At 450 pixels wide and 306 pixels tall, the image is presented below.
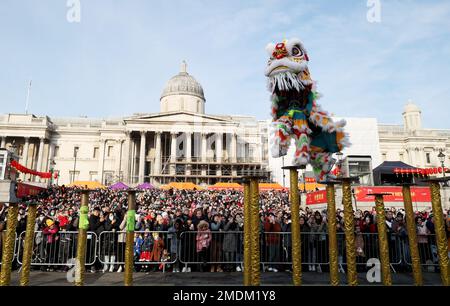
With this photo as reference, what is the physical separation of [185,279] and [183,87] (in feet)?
179

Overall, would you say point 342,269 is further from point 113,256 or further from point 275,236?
point 113,256

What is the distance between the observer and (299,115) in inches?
314

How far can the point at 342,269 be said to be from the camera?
7715 mm

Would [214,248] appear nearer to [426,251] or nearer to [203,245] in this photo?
[203,245]

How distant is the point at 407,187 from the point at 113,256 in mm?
6616

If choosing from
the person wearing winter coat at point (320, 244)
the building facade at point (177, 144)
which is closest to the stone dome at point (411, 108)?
the building facade at point (177, 144)

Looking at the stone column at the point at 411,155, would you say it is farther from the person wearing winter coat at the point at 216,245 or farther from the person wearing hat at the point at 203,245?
the person wearing hat at the point at 203,245

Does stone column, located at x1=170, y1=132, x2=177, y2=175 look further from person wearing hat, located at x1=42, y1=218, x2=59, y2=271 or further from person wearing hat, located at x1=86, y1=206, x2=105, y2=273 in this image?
person wearing hat, located at x1=42, y1=218, x2=59, y2=271

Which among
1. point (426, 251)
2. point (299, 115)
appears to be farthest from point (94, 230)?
point (426, 251)

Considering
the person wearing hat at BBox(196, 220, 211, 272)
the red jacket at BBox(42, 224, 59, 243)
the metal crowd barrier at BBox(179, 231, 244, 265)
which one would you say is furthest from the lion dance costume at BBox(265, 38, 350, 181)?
the red jacket at BBox(42, 224, 59, 243)

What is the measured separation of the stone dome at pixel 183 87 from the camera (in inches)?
2267

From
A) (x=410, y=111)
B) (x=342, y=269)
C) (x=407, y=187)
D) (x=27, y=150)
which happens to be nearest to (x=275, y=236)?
(x=342, y=269)

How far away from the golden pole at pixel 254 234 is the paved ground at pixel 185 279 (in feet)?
6.28
